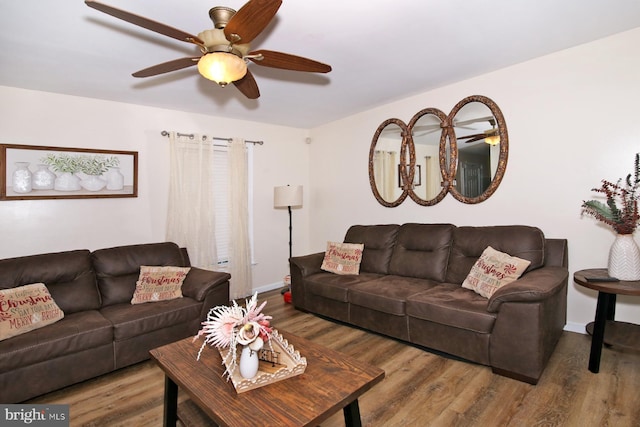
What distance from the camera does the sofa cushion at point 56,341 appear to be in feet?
6.81

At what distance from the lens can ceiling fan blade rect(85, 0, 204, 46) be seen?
4.63 feet

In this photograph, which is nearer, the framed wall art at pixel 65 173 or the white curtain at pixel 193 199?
the framed wall art at pixel 65 173

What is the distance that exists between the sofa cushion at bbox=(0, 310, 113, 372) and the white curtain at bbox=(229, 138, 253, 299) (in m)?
1.84

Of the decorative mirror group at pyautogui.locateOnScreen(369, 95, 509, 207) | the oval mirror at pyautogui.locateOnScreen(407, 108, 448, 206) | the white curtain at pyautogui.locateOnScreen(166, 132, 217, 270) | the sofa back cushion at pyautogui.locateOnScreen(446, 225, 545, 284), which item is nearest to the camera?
the sofa back cushion at pyautogui.locateOnScreen(446, 225, 545, 284)

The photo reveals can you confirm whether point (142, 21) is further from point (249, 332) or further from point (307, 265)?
point (307, 265)

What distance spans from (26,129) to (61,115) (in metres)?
0.32

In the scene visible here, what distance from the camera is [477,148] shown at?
11.1ft

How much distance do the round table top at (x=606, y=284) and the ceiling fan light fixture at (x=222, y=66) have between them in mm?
2657

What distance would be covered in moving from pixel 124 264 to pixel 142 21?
2.31m

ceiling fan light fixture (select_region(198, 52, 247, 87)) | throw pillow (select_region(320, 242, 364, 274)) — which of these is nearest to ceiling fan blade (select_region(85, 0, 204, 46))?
ceiling fan light fixture (select_region(198, 52, 247, 87))

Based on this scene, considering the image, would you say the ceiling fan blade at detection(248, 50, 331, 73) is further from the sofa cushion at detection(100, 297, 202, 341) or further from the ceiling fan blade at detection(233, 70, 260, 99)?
the sofa cushion at detection(100, 297, 202, 341)

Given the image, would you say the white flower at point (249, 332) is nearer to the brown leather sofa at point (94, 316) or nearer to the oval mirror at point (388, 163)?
the brown leather sofa at point (94, 316)

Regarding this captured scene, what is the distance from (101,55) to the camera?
2.51 metres

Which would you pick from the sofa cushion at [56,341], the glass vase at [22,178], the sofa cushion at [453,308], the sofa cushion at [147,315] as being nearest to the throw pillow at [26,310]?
the sofa cushion at [56,341]
